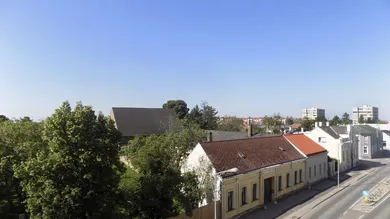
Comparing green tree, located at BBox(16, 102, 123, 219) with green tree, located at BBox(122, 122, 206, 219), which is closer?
A: green tree, located at BBox(16, 102, 123, 219)

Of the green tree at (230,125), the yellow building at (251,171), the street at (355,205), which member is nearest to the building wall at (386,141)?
the green tree at (230,125)

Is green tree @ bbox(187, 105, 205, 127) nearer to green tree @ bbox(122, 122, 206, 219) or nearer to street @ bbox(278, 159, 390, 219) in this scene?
street @ bbox(278, 159, 390, 219)

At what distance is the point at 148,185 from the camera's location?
19609 millimetres

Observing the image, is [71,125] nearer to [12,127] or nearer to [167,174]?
[167,174]

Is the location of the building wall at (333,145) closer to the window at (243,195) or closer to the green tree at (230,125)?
the window at (243,195)

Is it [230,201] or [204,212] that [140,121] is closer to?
[230,201]

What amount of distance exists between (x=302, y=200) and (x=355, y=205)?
4.80 m

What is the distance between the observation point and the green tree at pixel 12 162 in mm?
20902

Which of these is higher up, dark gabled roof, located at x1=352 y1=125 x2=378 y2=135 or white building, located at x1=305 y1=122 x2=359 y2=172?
dark gabled roof, located at x1=352 y1=125 x2=378 y2=135

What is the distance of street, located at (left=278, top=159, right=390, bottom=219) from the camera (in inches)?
1078

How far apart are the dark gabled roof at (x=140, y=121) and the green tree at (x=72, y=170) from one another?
51346 millimetres

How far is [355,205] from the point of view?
3067 cm

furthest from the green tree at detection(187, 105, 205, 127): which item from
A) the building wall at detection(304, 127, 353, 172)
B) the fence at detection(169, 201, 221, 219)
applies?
the fence at detection(169, 201, 221, 219)

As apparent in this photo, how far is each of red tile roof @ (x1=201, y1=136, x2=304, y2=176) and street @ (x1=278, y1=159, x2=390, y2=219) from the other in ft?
17.6
